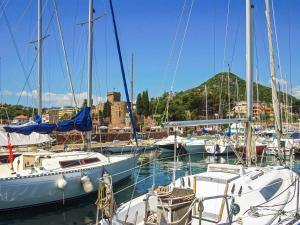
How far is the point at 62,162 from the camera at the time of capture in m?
14.5

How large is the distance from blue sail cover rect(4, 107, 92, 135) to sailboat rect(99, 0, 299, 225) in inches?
291

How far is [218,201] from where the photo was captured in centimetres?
852

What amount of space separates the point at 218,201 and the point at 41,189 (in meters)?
7.46

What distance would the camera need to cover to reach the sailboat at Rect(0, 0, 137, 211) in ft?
41.9

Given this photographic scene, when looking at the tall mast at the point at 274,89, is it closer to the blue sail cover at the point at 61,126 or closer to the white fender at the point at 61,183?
the white fender at the point at 61,183

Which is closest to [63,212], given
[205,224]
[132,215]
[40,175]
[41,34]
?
[40,175]

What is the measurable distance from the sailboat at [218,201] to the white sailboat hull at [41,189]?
3.40 m

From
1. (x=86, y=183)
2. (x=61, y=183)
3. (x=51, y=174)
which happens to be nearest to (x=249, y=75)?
(x=86, y=183)

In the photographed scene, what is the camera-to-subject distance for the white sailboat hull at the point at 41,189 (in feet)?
41.2

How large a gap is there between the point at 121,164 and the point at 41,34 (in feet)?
33.7

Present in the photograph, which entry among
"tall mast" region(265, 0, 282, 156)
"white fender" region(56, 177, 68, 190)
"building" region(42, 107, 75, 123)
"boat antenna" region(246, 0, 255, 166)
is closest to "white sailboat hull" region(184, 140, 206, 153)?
"white fender" region(56, 177, 68, 190)

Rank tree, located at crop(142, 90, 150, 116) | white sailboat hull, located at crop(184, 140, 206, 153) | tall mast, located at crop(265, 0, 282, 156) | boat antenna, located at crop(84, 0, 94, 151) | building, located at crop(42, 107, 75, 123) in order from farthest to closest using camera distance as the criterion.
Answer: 1. tree, located at crop(142, 90, 150, 116)
2. building, located at crop(42, 107, 75, 123)
3. white sailboat hull, located at crop(184, 140, 206, 153)
4. boat antenna, located at crop(84, 0, 94, 151)
5. tall mast, located at crop(265, 0, 282, 156)

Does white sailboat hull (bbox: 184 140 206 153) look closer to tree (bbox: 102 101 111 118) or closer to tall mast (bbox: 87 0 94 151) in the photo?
tall mast (bbox: 87 0 94 151)

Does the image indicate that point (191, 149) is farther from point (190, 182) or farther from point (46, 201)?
point (190, 182)
